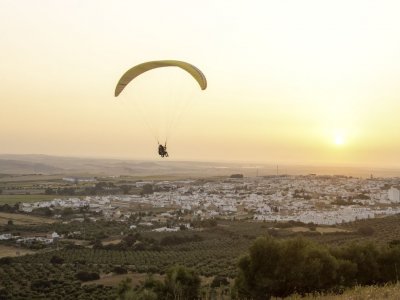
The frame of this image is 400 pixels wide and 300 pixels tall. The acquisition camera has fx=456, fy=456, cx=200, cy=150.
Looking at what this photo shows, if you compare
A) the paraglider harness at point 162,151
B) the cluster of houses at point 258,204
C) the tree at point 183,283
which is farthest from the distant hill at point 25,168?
the paraglider harness at point 162,151

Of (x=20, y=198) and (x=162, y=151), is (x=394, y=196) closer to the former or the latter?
(x=20, y=198)

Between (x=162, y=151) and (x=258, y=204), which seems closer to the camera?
(x=162, y=151)

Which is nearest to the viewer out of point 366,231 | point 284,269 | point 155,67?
point 155,67

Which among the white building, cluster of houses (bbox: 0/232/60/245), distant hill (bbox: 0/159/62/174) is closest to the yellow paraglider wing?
cluster of houses (bbox: 0/232/60/245)

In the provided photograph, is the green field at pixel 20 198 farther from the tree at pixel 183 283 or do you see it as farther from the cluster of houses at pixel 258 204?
the tree at pixel 183 283

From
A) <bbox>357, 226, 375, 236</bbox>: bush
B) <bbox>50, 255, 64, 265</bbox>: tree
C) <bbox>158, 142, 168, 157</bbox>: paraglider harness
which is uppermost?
<bbox>158, 142, 168, 157</bbox>: paraglider harness

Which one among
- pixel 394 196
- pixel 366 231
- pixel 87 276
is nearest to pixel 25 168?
pixel 394 196

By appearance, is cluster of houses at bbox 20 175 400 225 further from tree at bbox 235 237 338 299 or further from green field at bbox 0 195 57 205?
tree at bbox 235 237 338 299
